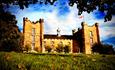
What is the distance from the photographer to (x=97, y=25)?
77.4 m

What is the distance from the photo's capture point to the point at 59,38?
257 feet

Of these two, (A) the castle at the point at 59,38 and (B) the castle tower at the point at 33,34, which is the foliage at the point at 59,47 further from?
(B) the castle tower at the point at 33,34

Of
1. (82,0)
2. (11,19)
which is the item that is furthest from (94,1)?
(11,19)

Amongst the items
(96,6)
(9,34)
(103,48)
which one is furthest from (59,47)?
(96,6)

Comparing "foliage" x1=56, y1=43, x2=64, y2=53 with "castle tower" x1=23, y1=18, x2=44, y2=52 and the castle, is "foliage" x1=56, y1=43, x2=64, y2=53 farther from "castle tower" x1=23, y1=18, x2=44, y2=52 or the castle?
"castle tower" x1=23, y1=18, x2=44, y2=52

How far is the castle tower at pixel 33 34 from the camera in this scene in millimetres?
→ 69975

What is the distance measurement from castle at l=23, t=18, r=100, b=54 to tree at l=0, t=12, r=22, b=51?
2373 cm

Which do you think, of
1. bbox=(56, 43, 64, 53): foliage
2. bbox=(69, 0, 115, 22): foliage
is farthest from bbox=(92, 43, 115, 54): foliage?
bbox=(69, 0, 115, 22): foliage

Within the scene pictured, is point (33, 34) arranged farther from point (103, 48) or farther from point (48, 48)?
point (103, 48)

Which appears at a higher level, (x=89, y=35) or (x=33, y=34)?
(x=33, y=34)

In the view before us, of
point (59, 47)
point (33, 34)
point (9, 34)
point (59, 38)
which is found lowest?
point (59, 47)

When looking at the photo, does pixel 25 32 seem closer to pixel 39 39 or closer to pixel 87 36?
pixel 39 39

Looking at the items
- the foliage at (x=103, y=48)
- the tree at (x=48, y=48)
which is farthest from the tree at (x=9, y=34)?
the tree at (x=48, y=48)

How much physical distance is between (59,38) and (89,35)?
9625 mm
